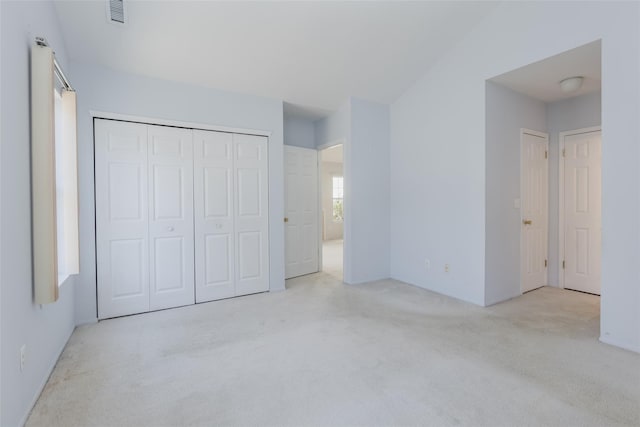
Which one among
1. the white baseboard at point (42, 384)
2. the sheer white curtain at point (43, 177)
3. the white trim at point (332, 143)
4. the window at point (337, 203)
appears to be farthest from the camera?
the window at point (337, 203)

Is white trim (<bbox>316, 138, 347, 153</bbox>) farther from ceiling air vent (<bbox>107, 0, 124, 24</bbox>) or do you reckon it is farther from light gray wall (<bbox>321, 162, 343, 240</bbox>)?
light gray wall (<bbox>321, 162, 343, 240</bbox>)

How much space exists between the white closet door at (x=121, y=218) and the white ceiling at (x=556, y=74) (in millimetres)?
3903

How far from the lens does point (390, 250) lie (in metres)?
4.76

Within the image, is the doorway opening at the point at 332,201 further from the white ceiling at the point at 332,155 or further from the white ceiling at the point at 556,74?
the white ceiling at the point at 556,74

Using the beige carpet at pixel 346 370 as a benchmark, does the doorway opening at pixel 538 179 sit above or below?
above

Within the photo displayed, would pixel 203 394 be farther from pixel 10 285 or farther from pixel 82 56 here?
pixel 82 56

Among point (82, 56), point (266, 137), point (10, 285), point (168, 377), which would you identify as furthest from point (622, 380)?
point (82, 56)

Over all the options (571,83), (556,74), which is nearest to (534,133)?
(571,83)

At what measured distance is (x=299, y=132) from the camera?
16.8 feet

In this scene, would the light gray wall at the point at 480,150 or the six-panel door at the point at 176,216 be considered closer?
the light gray wall at the point at 480,150

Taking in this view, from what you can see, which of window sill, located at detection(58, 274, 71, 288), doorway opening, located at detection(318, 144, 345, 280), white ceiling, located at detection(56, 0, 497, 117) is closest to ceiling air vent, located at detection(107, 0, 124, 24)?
white ceiling, located at detection(56, 0, 497, 117)

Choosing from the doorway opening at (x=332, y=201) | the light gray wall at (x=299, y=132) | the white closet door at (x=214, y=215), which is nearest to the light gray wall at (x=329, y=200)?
the doorway opening at (x=332, y=201)

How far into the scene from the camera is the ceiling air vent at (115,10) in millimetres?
2498

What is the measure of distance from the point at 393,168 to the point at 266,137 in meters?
1.91
